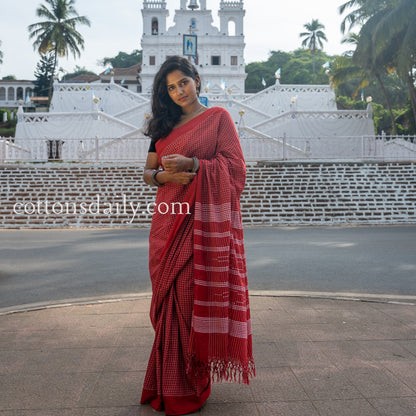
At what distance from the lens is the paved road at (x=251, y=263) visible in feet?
17.9

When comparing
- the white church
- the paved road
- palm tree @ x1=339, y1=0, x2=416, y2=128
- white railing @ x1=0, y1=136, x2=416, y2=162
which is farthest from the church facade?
the paved road

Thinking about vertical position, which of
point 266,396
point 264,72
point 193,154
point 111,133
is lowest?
point 266,396

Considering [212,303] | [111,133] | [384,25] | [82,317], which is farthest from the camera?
[111,133]

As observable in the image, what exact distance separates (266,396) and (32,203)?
1315 cm

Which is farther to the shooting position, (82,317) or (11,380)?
(82,317)

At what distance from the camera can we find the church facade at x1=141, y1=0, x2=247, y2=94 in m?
46.2

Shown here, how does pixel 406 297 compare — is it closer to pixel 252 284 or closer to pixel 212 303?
pixel 252 284

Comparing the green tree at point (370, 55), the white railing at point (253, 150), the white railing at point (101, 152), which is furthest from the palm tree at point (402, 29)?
the white railing at point (101, 152)

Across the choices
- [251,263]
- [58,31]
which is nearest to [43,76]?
[58,31]

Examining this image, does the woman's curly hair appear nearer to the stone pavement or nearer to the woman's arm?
the woman's arm

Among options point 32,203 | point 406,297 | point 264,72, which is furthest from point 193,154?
point 264,72

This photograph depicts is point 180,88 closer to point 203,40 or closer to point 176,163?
point 176,163

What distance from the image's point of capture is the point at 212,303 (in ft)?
7.66

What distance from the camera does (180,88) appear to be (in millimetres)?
2588
